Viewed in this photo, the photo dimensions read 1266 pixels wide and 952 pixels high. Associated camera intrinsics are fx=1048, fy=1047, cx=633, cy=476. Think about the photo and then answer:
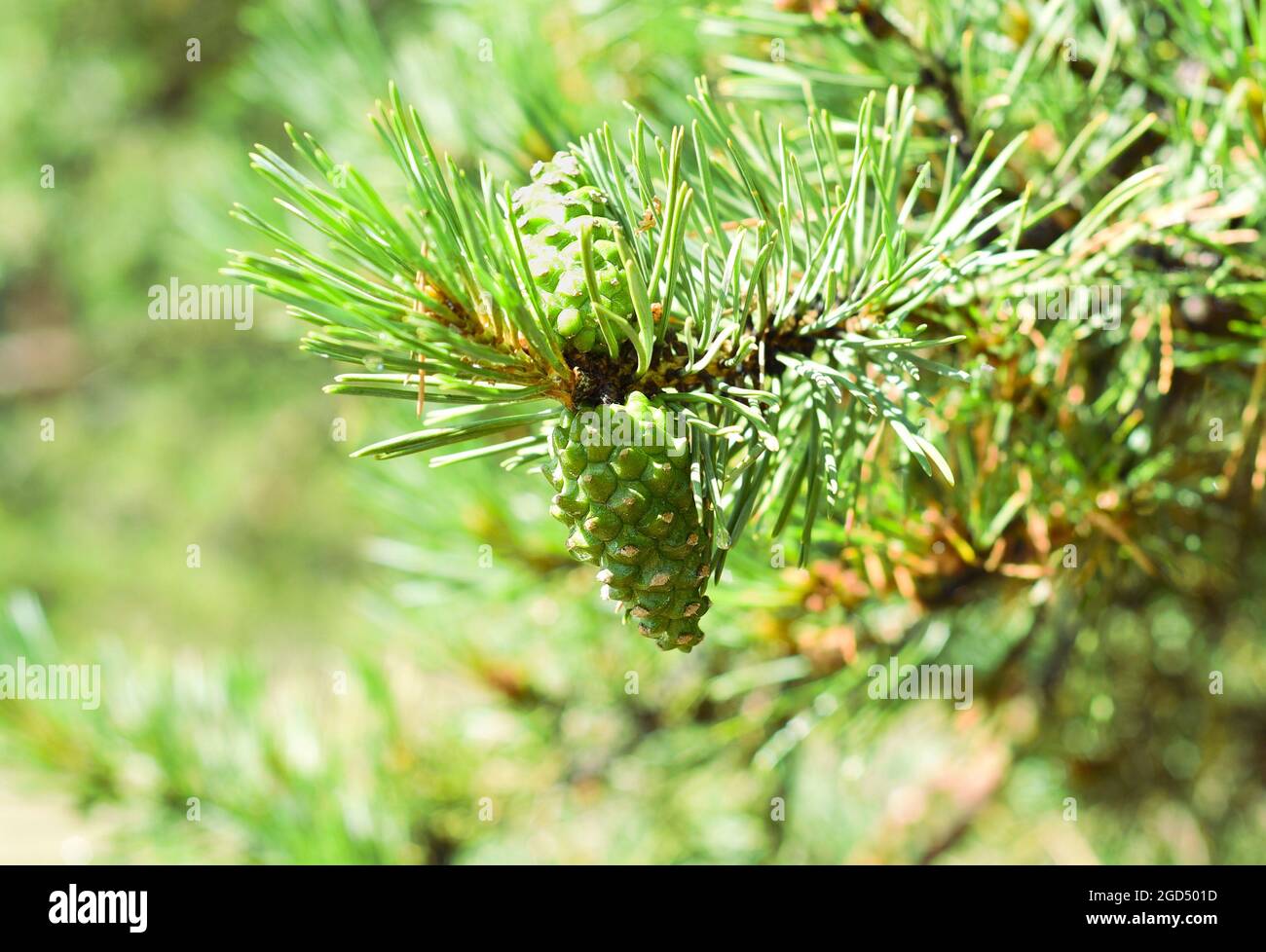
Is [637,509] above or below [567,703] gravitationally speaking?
above

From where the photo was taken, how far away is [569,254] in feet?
0.80

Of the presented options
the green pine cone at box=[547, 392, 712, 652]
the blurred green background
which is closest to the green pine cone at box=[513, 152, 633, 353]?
the green pine cone at box=[547, 392, 712, 652]

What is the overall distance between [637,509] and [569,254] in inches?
2.4

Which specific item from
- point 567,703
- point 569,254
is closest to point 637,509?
point 569,254

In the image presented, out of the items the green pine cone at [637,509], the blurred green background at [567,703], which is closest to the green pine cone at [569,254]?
Result: the green pine cone at [637,509]

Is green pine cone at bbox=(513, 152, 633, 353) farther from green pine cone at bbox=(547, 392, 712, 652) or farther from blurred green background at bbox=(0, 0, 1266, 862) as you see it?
blurred green background at bbox=(0, 0, 1266, 862)

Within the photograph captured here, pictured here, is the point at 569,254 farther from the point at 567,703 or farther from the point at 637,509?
the point at 567,703

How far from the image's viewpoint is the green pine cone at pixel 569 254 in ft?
0.78

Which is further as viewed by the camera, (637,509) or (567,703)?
(567,703)
